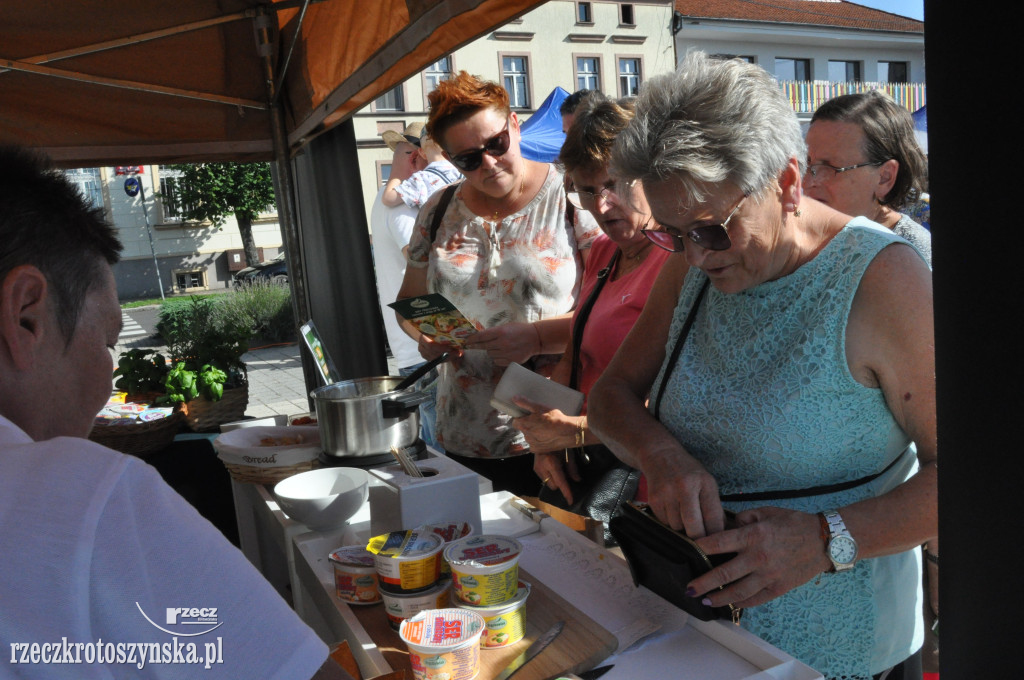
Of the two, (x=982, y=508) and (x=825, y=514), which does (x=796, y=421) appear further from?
(x=982, y=508)

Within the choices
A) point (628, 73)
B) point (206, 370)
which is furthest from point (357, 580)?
point (628, 73)

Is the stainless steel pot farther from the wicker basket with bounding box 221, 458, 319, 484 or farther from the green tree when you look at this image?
the green tree

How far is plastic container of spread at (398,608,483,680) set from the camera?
1102 millimetres

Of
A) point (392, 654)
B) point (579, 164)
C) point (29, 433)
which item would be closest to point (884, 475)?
point (392, 654)

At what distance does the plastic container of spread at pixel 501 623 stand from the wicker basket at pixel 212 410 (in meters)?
2.40

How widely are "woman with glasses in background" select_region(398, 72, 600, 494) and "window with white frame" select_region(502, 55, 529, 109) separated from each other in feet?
76.5

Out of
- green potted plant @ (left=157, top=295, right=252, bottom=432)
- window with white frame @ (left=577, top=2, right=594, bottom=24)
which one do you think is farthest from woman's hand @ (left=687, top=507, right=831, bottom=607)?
window with white frame @ (left=577, top=2, right=594, bottom=24)

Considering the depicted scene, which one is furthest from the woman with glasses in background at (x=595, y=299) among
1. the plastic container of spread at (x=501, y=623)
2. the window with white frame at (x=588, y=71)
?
the window with white frame at (x=588, y=71)

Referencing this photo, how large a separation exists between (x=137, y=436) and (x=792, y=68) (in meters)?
29.6

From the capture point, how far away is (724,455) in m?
1.41

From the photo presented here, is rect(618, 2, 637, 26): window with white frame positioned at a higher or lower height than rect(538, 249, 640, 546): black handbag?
higher

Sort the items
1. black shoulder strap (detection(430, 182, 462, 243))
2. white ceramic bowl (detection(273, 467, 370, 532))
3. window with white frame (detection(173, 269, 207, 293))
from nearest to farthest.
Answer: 1. white ceramic bowl (detection(273, 467, 370, 532))
2. black shoulder strap (detection(430, 182, 462, 243))
3. window with white frame (detection(173, 269, 207, 293))

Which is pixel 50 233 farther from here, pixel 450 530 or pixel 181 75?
pixel 181 75

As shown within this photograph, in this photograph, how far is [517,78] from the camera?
25.0m
